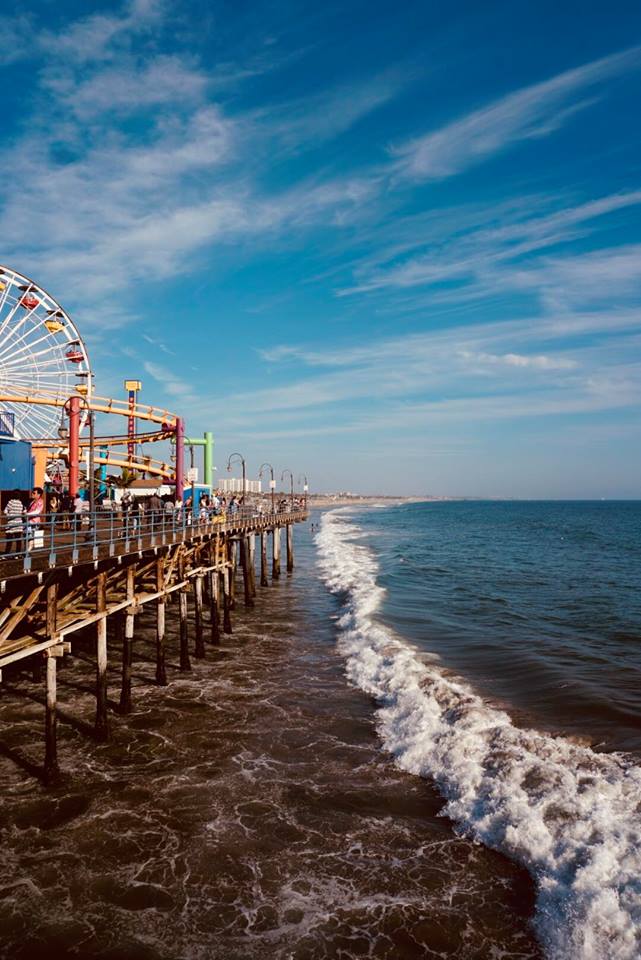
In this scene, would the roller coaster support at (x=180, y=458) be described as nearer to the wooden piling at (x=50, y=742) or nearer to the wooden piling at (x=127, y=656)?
the wooden piling at (x=127, y=656)

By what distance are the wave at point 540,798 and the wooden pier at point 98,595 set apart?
6744mm

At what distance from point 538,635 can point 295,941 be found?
60.2ft

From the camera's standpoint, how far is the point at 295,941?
779 centimetres

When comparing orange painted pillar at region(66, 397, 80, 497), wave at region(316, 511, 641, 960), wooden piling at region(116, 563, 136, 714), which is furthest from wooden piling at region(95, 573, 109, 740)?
orange painted pillar at region(66, 397, 80, 497)

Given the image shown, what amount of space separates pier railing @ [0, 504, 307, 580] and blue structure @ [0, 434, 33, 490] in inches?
72.2

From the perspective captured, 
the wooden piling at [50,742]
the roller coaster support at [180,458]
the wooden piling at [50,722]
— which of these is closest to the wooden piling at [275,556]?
the roller coaster support at [180,458]

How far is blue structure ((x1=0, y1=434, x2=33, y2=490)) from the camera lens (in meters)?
20.8

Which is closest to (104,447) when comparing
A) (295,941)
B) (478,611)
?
(478,611)

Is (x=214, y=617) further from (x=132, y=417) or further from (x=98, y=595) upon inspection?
(x=132, y=417)

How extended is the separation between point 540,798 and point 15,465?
1919 centimetres

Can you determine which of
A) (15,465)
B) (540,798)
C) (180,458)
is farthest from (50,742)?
(180,458)

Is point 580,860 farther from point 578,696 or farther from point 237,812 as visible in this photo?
point 578,696

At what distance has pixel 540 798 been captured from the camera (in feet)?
35.7

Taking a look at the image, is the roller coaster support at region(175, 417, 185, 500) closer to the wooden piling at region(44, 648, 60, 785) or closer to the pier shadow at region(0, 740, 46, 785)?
the pier shadow at region(0, 740, 46, 785)
